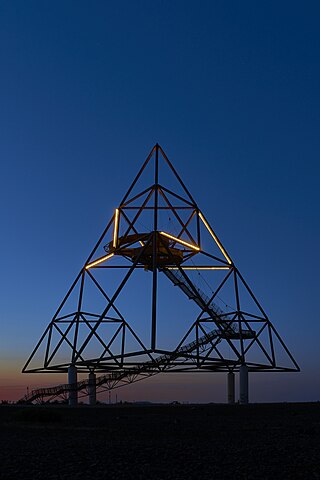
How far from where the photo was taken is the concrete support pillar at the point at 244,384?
147ft

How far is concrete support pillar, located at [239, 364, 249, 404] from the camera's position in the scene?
147ft

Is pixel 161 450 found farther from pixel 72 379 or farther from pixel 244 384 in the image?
pixel 72 379

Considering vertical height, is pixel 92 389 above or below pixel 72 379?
below

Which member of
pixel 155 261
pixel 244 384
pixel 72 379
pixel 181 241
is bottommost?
pixel 244 384

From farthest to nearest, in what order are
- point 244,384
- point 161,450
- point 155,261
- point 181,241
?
point 244,384, point 181,241, point 155,261, point 161,450

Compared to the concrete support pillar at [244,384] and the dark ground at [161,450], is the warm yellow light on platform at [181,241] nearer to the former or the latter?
the concrete support pillar at [244,384]

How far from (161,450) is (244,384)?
3050 centimetres

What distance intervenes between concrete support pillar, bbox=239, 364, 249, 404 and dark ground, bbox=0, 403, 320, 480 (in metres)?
20.8

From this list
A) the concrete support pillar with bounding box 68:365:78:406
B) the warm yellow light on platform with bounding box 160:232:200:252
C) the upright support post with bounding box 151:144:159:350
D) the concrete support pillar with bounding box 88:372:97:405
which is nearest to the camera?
the upright support post with bounding box 151:144:159:350

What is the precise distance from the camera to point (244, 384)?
44844 millimetres

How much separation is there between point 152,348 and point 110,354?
5825 millimetres

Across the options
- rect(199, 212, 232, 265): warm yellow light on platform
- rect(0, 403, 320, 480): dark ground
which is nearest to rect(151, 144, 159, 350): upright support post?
rect(199, 212, 232, 265): warm yellow light on platform

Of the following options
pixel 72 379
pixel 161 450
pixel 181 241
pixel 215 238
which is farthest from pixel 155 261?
pixel 161 450

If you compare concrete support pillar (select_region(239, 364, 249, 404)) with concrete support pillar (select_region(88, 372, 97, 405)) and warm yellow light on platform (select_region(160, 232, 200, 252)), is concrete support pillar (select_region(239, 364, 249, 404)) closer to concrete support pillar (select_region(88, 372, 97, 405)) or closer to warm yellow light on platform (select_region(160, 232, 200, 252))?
warm yellow light on platform (select_region(160, 232, 200, 252))
